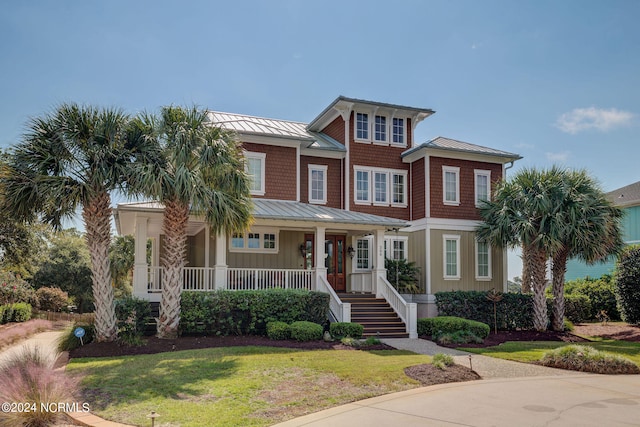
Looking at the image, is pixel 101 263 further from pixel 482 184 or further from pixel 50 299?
pixel 50 299

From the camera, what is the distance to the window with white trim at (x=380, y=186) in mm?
22719

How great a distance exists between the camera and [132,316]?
49.3ft

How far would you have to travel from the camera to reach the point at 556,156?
21.5 meters

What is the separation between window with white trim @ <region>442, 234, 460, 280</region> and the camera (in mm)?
22031

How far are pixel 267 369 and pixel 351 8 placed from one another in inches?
435

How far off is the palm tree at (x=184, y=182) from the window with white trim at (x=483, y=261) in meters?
11.5

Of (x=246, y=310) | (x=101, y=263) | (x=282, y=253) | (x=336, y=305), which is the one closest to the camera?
(x=101, y=263)

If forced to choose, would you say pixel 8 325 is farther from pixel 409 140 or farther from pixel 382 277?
pixel 409 140

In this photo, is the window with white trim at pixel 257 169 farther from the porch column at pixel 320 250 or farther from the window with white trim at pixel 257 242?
the porch column at pixel 320 250

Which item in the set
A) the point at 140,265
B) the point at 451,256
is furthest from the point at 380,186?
the point at 140,265

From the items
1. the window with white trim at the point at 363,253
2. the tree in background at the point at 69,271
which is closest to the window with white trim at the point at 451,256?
the window with white trim at the point at 363,253

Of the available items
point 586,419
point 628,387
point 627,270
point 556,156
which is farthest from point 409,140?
point 586,419

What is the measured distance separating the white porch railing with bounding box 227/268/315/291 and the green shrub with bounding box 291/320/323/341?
3.16 m

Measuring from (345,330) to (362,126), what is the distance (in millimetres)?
10342
